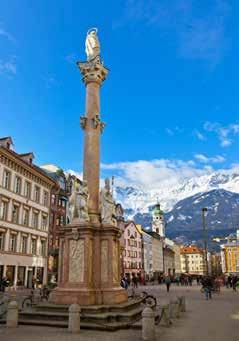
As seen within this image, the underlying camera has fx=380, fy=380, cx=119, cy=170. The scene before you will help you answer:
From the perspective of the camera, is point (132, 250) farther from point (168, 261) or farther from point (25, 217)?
point (168, 261)

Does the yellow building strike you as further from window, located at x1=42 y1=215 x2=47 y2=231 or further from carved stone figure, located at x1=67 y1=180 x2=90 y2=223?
carved stone figure, located at x1=67 y1=180 x2=90 y2=223

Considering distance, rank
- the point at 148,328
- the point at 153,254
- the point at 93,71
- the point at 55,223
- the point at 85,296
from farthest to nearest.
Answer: the point at 153,254 < the point at 55,223 < the point at 93,71 < the point at 85,296 < the point at 148,328

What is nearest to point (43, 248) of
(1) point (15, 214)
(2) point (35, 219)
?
(2) point (35, 219)

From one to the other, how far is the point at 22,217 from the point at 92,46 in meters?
26.7

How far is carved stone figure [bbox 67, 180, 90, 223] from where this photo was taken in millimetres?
17197

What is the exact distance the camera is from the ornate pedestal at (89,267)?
1600 cm

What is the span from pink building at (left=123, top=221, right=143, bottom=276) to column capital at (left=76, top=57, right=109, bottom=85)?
67.2m

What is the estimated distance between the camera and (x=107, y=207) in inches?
691

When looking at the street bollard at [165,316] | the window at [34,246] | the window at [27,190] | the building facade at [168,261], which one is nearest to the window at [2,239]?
the window at [27,190]

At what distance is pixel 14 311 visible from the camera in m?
14.0

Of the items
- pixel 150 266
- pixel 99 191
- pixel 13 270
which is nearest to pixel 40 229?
pixel 13 270

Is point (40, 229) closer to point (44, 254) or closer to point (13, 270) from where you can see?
point (44, 254)

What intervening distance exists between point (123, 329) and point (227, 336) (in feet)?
11.7

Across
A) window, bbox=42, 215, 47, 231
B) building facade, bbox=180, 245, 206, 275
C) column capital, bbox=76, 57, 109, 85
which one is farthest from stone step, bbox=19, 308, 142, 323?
building facade, bbox=180, 245, 206, 275
